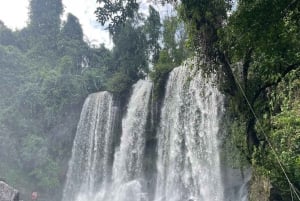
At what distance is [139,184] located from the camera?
19688 mm

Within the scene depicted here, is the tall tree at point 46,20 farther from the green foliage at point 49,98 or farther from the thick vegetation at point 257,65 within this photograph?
the thick vegetation at point 257,65

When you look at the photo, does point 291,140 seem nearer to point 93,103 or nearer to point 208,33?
point 208,33

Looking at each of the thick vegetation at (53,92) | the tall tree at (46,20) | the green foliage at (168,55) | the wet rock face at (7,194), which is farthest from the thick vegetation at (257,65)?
the tall tree at (46,20)

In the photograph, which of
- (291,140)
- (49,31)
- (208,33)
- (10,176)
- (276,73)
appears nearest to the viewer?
(276,73)

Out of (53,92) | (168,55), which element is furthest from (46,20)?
(168,55)

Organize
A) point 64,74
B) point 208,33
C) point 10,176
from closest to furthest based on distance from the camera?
1. point 208,33
2. point 10,176
3. point 64,74

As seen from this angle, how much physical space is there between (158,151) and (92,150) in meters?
5.51

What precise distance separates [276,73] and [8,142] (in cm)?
2278

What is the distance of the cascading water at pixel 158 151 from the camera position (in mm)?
16219

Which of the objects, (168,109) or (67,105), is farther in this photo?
(67,105)

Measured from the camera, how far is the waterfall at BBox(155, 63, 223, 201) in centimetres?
1616

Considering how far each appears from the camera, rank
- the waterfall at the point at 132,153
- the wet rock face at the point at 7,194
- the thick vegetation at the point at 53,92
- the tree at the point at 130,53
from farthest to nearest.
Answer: the tree at the point at 130,53 < the thick vegetation at the point at 53,92 < the waterfall at the point at 132,153 < the wet rock face at the point at 7,194

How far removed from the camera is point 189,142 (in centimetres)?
1745

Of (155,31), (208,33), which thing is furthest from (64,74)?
(208,33)
